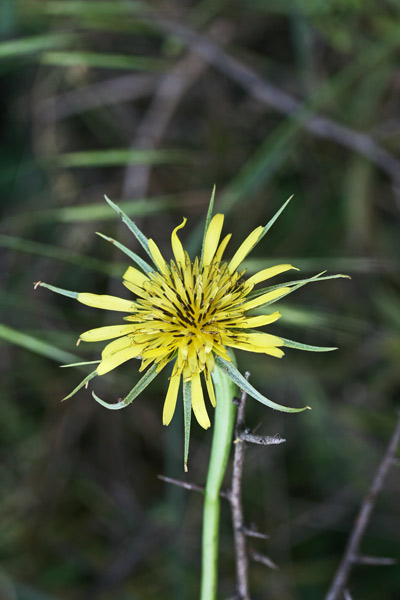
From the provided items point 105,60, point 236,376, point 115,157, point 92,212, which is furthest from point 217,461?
point 105,60

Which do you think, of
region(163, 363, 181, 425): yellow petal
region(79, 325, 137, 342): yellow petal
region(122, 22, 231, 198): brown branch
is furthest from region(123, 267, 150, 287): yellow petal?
region(122, 22, 231, 198): brown branch

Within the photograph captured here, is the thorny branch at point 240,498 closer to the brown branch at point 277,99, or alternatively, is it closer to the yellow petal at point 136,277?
the yellow petal at point 136,277

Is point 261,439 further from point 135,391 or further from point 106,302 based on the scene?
point 106,302

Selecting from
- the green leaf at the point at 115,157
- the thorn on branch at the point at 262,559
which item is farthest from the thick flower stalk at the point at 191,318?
the green leaf at the point at 115,157

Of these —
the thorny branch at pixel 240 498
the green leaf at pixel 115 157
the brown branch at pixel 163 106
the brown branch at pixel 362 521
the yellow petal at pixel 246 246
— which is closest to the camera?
the thorny branch at pixel 240 498

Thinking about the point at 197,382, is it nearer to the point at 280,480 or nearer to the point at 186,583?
the point at 186,583

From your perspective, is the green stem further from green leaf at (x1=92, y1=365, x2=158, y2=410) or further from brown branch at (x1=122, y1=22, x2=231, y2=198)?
brown branch at (x1=122, y1=22, x2=231, y2=198)
